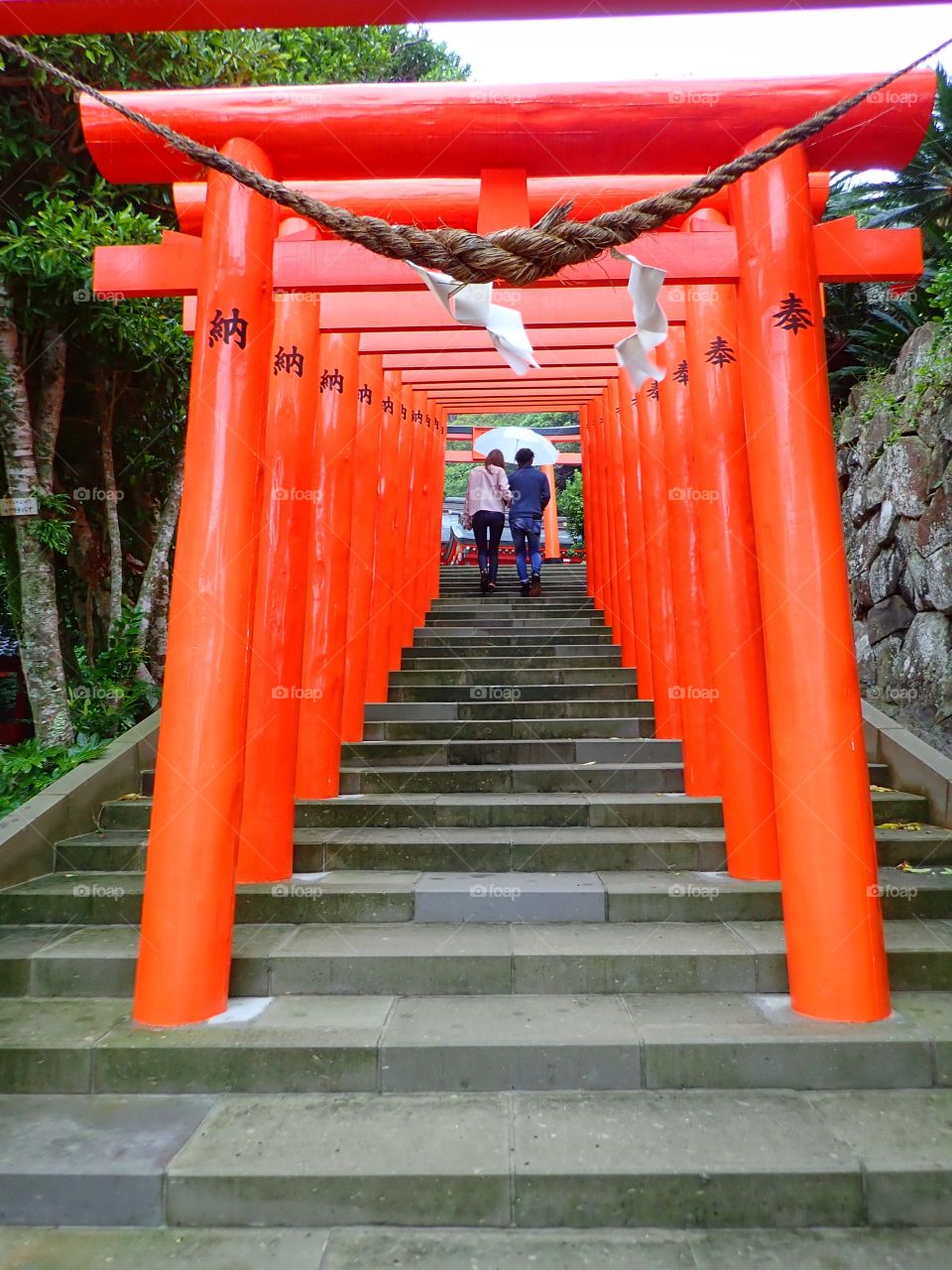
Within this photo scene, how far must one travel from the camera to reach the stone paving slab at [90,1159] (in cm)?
249

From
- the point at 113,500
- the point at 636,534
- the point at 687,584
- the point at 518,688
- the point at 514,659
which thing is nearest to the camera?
the point at 687,584

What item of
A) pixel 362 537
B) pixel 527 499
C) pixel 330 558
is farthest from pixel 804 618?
pixel 527 499

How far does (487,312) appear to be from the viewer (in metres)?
2.46

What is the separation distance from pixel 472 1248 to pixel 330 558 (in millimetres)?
4132

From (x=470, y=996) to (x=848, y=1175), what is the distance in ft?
5.20

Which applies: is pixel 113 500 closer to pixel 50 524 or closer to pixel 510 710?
pixel 50 524

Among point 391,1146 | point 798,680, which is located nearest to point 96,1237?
point 391,1146

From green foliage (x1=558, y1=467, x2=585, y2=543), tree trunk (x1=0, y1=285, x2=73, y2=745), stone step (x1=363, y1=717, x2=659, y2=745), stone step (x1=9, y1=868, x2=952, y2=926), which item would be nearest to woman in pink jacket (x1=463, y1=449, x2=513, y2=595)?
stone step (x1=363, y1=717, x2=659, y2=745)

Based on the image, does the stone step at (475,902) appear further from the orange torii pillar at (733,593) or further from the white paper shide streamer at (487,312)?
the white paper shide streamer at (487,312)

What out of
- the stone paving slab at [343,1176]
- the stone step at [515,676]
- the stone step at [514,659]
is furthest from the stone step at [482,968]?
the stone step at [514,659]

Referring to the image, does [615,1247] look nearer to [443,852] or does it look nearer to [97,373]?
[443,852]

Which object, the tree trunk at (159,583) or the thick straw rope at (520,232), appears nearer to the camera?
the thick straw rope at (520,232)

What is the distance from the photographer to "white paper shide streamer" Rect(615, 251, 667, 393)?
239 cm

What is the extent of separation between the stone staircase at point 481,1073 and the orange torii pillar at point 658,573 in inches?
66.9
